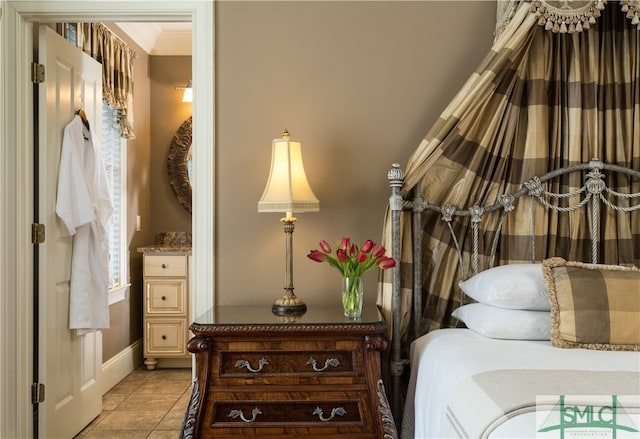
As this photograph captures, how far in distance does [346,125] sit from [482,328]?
1.12 meters

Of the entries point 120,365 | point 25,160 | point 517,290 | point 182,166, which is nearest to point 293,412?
point 517,290

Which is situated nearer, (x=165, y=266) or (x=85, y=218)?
(x=85, y=218)

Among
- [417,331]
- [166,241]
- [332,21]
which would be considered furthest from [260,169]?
[166,241]

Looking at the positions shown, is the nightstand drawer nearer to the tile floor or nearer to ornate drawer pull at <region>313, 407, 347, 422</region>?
ornate drawer pull at <region>313, 407, 347, 422</region>

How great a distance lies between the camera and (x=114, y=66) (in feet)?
14.3

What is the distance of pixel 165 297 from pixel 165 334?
30cm

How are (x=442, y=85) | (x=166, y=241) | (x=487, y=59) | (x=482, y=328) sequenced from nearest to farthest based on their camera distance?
1. (x=482, y=328)
2. (x=487, y=59)
3. (x=442, y=85)
4. (x=166, y=241)

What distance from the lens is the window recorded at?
4.53m

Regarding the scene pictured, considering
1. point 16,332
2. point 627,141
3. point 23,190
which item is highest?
point 627,141

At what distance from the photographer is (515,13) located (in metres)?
2.63

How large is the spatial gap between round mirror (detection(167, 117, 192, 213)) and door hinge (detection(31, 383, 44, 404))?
2349mm

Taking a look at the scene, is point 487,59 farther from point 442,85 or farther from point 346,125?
point 346,125

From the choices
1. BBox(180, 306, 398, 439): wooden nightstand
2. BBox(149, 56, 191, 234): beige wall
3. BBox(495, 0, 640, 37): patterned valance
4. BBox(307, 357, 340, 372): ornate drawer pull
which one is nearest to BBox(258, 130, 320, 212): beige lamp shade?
BBox(180, 306, 398, 439): wooden nightstand
